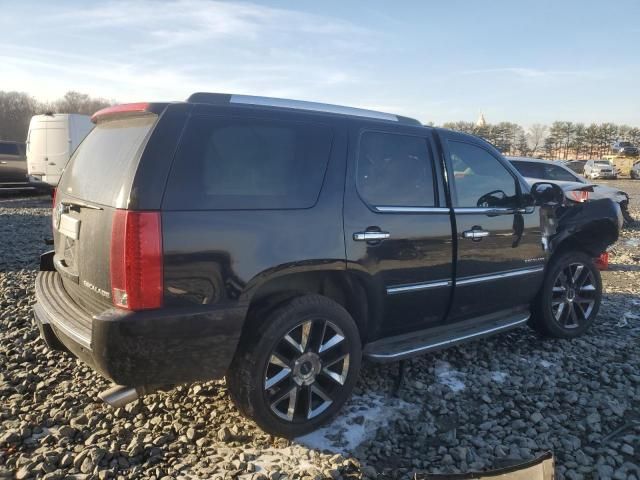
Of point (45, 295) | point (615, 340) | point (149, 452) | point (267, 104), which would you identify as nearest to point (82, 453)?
point (149, 452)

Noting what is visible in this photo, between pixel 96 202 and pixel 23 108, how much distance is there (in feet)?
194

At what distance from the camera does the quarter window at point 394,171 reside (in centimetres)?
330

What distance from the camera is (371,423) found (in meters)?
3.17

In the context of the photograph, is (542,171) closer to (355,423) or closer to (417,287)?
(417,287)

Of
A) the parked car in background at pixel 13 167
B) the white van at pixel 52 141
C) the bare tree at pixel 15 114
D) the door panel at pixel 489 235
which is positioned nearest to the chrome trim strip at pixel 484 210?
the door panel at pixel 489 235

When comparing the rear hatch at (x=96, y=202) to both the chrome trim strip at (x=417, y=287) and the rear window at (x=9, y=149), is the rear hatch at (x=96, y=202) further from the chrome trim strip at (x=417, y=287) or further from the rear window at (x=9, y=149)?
the rear window at (x=9, y=149)

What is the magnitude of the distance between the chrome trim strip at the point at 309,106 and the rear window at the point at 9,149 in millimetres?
16805

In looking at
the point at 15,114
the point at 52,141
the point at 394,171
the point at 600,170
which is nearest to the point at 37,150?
the point at 52,141

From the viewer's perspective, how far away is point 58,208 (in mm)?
3324

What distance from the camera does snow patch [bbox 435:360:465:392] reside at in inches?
146

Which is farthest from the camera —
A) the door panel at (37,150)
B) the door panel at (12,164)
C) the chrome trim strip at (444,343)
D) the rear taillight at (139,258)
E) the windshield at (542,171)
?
the door panel at (12,164)

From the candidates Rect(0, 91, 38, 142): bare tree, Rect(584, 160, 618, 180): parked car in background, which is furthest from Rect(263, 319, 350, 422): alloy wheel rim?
Rect(0, 91, 38, 142): bare tree

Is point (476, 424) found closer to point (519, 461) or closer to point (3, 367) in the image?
point (519, 461)

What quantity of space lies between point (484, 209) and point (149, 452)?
2.93 metres
